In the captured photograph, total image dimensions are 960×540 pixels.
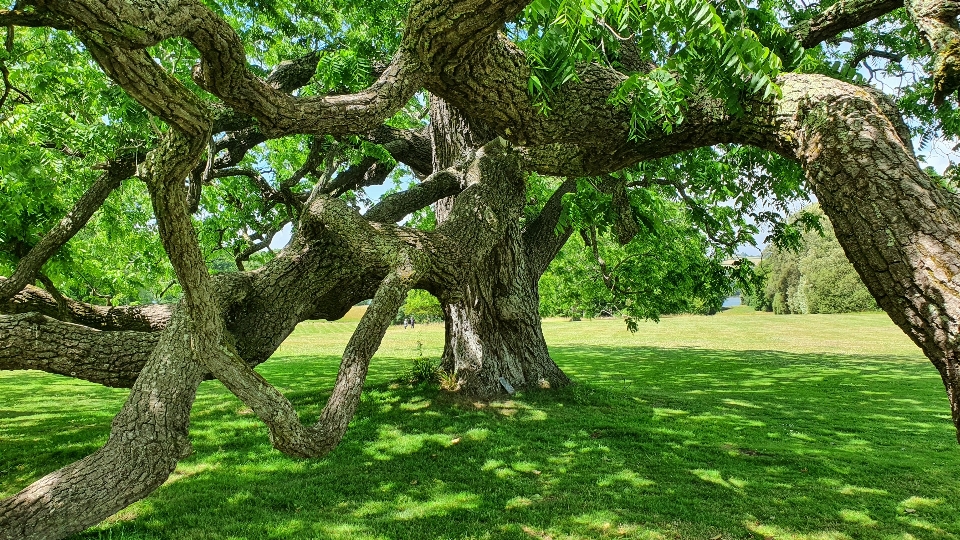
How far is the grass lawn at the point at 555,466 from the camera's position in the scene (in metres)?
4.24

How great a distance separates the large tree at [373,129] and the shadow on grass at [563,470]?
145cm

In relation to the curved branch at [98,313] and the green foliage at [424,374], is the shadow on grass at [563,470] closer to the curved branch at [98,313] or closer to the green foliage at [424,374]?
the green foliage at [424,374]

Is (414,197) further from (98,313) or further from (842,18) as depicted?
(842,18)

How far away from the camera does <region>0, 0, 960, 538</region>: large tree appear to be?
2549mm

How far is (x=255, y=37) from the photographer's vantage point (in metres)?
9.77

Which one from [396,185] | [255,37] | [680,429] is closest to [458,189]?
[680,429]

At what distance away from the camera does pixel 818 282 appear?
42312 mm

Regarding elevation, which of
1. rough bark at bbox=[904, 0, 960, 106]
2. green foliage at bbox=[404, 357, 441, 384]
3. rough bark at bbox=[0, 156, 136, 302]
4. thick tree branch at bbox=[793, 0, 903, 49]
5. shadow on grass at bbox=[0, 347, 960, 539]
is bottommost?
shadow on grass at bbox=[0, 347, 960, 539]

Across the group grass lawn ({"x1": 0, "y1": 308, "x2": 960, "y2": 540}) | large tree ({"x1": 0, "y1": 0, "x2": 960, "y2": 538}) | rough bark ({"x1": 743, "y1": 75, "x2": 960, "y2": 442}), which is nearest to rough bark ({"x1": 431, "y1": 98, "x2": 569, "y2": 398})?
large tree ({"x1": 0, "y1": 0, "x2": 960, "y2": 538})

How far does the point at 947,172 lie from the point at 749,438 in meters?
3.86

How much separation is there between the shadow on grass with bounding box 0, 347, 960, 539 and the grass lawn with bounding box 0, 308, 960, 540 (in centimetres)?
2

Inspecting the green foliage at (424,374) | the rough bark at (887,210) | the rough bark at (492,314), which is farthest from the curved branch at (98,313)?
the rough bark at (887,210)

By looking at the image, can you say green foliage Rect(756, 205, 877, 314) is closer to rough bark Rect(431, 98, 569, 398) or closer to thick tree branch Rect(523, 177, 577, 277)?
thick tree branch Rect(523, 177, 577, 277)

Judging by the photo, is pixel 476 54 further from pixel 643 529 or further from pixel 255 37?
pixel 255 37
